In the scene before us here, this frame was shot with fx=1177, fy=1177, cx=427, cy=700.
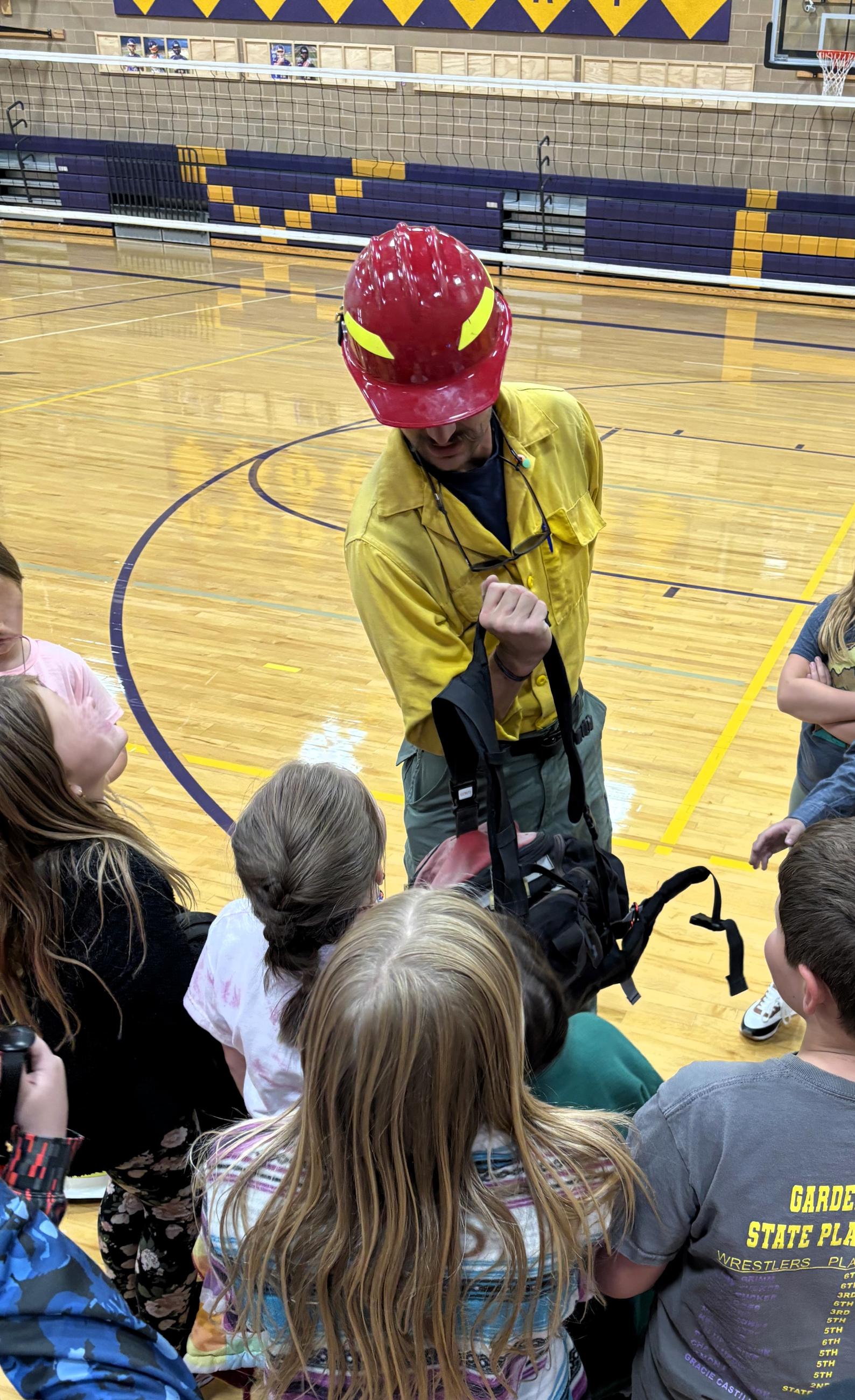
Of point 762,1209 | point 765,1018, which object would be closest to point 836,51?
point 765,1018

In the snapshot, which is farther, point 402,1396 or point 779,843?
point 779,843

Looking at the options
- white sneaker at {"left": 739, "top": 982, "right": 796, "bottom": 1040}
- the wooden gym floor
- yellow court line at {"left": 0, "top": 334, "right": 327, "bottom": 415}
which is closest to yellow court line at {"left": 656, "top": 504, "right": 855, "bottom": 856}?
the wooden gym floor

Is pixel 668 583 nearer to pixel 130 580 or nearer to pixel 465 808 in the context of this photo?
pixel 130 580

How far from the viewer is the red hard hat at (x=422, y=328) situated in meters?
1.87

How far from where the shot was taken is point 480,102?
1476 centimetres

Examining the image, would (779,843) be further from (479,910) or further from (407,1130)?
(407,1130)

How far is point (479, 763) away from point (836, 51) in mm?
13528

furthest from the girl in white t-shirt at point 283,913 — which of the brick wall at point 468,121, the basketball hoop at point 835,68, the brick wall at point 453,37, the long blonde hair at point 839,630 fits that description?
the brick wall at point 453,37

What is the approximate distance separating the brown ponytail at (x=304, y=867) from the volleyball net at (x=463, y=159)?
1064cm

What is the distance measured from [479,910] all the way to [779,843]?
115 cm

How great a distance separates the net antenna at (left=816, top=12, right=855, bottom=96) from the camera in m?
12.5

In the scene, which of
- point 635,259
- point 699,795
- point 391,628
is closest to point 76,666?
point 391,628

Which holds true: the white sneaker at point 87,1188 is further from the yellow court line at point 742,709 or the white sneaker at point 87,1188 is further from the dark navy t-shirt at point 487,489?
the yellow court line at point 742,709

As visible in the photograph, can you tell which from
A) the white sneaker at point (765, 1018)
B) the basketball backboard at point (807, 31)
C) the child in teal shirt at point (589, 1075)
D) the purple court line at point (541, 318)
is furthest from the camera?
the basketball backboard at point (807, 31)
